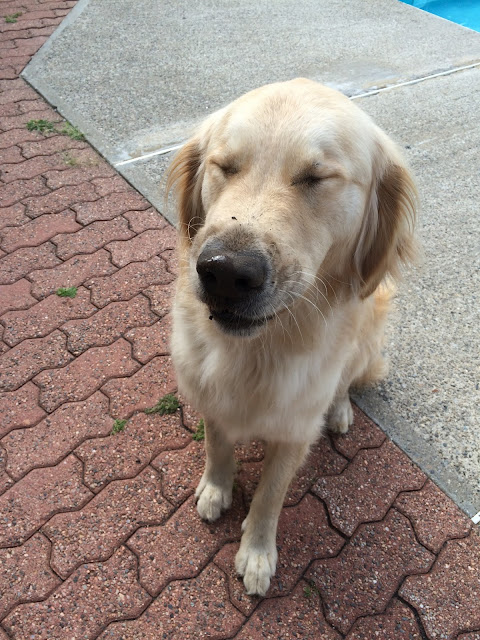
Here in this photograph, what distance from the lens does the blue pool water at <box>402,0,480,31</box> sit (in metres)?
10.9

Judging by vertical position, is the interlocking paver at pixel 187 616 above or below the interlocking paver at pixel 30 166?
below

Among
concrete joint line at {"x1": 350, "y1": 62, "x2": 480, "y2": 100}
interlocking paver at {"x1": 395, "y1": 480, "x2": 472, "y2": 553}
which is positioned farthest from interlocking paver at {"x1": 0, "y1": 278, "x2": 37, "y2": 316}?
concrete joint line at {"x1": 350, "y1": 62, "x2": 480, "y2": 100}

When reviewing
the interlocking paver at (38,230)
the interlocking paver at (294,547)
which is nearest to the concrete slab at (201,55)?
the interlocking paver at (38,230)

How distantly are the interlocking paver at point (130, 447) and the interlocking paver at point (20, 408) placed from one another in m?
0.34

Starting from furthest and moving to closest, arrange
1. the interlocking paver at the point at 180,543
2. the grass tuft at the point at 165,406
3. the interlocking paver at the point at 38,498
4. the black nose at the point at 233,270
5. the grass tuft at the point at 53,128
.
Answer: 1. the grass tuft at the point at 53,128
2. the grass tuft at the point at 165,406
3. the interlocking paver at the point at 38,498
4. the interlocking paver at the point at 180,543
5. the black nose at the point at 233,270

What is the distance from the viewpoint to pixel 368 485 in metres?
2.65

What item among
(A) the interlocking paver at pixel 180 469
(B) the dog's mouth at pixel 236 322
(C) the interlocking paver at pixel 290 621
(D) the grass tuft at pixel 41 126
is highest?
(B) the dog's mouth at pixel 236 322

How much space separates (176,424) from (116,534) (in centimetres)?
66

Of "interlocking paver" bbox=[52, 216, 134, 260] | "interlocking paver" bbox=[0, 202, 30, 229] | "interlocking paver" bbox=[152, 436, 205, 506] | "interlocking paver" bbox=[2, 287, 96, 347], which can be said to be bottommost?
"interlocking paver" bbox=[152, 436, 205, 506]

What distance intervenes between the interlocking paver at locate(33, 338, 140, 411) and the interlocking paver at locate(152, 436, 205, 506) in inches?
23.5

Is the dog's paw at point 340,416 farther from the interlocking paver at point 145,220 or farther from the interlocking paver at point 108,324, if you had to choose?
the interlocking paver at point 145,220

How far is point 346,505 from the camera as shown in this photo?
2.56 m

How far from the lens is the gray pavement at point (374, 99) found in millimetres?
3037

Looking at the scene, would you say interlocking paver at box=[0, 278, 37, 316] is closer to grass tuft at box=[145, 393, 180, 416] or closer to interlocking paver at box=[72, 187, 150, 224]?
interlocking paver at box=[72, 187, 150, 224]
